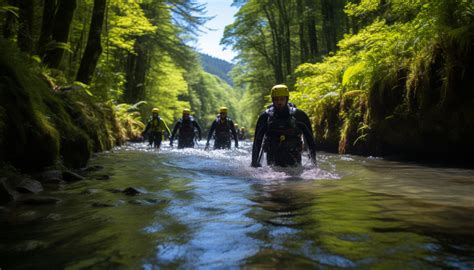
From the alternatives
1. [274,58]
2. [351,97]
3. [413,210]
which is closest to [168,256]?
[413,210]

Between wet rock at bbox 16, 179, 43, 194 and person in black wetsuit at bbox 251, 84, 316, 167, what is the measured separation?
381 cm

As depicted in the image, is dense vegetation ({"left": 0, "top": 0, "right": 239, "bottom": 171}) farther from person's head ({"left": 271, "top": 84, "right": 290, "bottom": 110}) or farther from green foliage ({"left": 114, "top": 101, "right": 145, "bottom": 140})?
person's head ({"left": 271, "top": 84, "right": 290, "bottom": 110})

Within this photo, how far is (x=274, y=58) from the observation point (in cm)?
2956

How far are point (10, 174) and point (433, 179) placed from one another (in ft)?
18.8

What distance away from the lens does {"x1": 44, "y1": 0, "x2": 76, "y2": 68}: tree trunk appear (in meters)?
10.0

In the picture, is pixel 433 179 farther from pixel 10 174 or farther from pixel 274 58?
pixel 274 58

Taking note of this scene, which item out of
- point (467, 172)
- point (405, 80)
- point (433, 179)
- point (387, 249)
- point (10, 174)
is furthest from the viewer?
point (405, 80)

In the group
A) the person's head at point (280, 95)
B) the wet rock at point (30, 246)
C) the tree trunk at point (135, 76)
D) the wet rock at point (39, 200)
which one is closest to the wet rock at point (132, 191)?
the wet rock at point (39, 200)

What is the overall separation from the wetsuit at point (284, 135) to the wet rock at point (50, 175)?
3449 millimetres

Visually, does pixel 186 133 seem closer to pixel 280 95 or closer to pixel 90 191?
pixel 280 95

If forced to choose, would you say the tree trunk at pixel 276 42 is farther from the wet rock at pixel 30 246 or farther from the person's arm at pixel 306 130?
the wet rock at pixel 30 246

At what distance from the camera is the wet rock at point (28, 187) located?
4000mm

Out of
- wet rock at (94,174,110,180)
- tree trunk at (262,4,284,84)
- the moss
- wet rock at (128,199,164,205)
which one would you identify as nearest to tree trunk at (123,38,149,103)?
tree trunk at (262,4,284,84)

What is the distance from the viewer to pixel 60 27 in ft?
33.5
